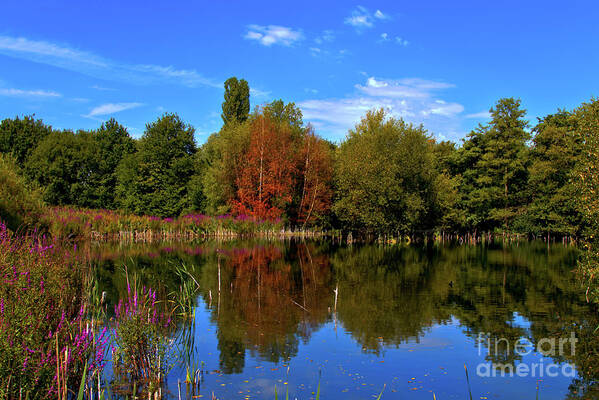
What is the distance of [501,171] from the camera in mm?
57781

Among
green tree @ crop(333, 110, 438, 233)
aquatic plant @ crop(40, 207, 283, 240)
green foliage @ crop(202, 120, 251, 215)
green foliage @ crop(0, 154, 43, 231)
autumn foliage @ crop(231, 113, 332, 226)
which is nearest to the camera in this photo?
green foliage @ crop(0, 154, 43, 231)

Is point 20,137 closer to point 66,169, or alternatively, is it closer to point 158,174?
point 66,169

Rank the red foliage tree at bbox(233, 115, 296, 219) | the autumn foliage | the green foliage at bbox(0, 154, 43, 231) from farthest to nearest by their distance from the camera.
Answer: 1. the autumn foliage
2. the red foliage tree at bbox(233, 115, 296, 219)
3. the green foliage at bbox(0, 154, 43, 231)

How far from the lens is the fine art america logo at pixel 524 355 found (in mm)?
10336

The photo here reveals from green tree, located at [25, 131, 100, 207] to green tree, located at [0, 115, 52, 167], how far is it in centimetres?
417

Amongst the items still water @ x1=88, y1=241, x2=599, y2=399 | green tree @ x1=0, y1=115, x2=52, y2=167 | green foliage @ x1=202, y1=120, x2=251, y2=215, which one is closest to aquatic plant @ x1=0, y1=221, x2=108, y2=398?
still water @ x1=88, y1=241, x2=599, y2=399

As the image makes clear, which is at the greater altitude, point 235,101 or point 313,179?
point 235,101

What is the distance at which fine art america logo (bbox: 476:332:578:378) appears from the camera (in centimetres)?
1034

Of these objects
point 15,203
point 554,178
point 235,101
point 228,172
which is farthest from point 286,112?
point 15,203

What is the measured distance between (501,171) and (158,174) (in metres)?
46.1

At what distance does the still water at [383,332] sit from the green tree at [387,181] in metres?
22.6

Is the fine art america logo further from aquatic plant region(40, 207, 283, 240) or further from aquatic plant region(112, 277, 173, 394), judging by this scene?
aquatic plant region(40, 207, 283, 240)

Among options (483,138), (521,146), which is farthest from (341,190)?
(521,146)

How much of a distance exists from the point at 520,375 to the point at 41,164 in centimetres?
6567
